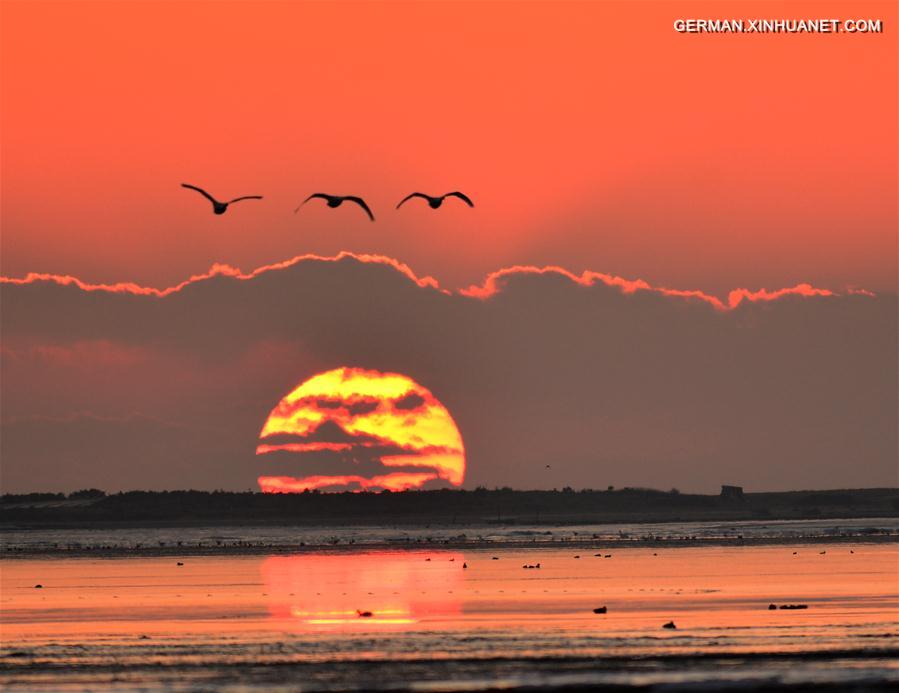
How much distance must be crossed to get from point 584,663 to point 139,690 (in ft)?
34.9

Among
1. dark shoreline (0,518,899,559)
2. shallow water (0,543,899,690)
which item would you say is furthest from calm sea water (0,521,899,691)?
dark shoreline (0,518,899,559)

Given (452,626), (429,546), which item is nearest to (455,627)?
(452,626)

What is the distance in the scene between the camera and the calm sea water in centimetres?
3781

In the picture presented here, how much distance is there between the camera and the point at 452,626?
48.5 meters

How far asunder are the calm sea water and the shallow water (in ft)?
0.32

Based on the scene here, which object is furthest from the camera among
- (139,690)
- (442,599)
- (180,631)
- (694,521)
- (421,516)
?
(421,516)

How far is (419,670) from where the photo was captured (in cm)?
3888

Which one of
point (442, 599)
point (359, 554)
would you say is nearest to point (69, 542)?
point (359, 554)

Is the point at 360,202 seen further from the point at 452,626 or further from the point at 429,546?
the point at 429,546

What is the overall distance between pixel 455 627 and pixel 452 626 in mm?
387

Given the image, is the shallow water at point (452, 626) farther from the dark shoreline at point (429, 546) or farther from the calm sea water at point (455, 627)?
the dark shoreline at point (429, 546)

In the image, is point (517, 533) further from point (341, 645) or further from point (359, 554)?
point (341, 645)

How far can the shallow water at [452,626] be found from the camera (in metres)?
38.0

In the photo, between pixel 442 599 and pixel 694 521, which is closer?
pixel 442 599
